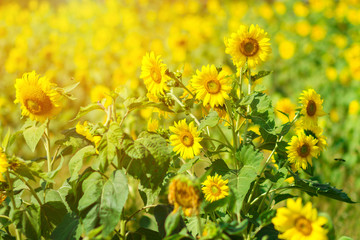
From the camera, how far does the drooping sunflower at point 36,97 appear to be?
4.18 feet

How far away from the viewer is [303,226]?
981 mm

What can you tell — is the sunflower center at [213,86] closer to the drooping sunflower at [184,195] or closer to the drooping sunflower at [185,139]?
the drooping sunflower at [185,139]

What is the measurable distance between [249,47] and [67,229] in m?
0.80

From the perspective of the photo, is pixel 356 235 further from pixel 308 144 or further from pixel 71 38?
pixel 71 38

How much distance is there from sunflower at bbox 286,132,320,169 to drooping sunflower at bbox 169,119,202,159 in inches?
11.3

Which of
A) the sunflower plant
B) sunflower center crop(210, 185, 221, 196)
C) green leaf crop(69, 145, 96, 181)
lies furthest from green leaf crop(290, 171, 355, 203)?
green leaf crop(69, 145, 96, 181)

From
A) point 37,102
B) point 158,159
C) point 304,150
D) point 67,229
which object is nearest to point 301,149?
point 304,150

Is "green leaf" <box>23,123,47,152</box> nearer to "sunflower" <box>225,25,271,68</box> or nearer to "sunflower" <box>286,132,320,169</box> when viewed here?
"sunflower" <box>225,25,271,68</box>

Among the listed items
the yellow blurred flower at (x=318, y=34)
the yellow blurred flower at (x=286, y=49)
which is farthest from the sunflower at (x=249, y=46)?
the yellow blurred flower at (x=318, y=34)

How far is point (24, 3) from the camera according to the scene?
9.84 m

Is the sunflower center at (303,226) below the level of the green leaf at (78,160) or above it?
below

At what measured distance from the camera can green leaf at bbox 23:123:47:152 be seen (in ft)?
4.11

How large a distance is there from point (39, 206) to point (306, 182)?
80 cm

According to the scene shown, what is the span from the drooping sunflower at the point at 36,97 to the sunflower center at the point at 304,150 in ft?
2.57
